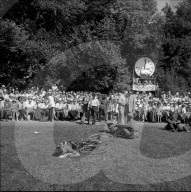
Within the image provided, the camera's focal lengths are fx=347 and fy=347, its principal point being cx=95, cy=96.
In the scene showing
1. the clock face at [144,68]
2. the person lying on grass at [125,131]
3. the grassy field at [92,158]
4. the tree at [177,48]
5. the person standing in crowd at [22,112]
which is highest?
the tree at [177,48]

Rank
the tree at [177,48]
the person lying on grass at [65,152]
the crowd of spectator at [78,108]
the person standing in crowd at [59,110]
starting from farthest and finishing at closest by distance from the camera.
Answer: the tree at [177,48] < the person standing in crowd at [59,110] < the crowd of spectator at [78,108] < the person lying on grass at [65,152]

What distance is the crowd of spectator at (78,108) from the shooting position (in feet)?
58.2

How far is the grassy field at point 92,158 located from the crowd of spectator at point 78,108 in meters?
2.84

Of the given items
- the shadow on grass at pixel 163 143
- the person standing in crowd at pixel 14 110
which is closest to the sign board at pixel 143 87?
the shadow on grass at pixel 163 143

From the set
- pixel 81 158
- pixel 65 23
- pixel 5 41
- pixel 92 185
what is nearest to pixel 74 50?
pixel 65 23

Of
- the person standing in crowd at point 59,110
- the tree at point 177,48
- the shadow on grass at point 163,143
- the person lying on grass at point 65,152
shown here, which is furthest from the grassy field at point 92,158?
the tree at point 177,48

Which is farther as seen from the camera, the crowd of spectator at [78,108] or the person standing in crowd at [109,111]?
the person standing in crowd at [109,111]

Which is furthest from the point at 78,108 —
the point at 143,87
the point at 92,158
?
the point at 143,87

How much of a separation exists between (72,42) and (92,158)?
69.4 feet

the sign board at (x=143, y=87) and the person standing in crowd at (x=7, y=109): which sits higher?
the sign board at (x=143, y=87)

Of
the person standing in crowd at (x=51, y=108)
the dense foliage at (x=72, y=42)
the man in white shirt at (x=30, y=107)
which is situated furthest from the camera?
the dense foliage at (x=72, y=42)

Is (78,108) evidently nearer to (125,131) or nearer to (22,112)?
(22,112)

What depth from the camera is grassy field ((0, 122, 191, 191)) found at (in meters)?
7.50

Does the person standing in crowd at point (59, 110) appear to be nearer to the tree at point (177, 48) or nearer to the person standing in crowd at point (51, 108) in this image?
the person standing in crowd at point (51, 108)
